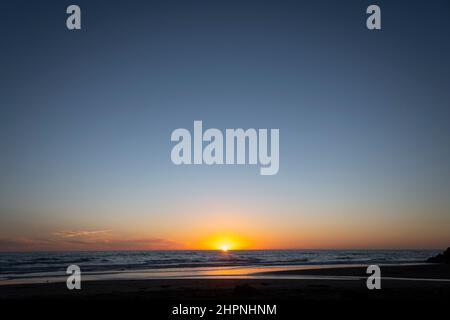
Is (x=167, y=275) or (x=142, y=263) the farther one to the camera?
(x=142, y=263)

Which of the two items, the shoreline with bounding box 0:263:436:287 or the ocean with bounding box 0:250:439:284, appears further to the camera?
the ocean with bounding box 0:250:439:284

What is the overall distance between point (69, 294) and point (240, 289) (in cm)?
801

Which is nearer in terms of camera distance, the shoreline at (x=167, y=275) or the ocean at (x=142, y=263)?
the shoreline at (x=167, y=275)

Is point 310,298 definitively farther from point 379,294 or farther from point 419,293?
point 419,293

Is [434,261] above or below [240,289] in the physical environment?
below
